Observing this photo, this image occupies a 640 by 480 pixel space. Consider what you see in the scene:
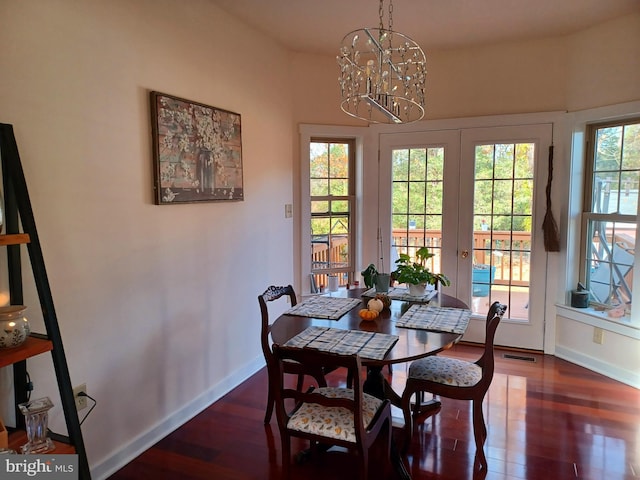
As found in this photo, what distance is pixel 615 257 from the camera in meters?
3.72

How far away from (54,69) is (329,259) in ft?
9.65

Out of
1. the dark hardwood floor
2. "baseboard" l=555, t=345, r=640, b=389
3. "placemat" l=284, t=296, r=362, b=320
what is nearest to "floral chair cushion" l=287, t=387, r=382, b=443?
the dark hardwood floor

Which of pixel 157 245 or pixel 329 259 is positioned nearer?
pixel 157 245

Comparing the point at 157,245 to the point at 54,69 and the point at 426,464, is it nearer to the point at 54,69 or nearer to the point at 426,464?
the point at 54,69

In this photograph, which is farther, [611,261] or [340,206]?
[340,206]

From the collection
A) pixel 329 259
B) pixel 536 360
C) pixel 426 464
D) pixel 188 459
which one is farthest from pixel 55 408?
pixel 536 360

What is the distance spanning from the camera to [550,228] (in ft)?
12.9

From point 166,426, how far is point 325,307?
1205 mm

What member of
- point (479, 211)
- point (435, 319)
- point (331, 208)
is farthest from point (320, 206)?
point (435, 319)

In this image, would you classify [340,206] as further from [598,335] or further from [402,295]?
[598,335]

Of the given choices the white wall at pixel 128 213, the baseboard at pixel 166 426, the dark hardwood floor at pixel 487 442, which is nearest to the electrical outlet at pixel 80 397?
the white wall at pixel 128 213

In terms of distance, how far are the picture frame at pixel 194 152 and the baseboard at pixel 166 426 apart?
1.33 meters

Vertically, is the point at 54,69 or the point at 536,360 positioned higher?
the point at 54,69

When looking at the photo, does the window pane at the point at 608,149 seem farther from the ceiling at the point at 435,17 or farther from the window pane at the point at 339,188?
the window pane at the point at 339,188
